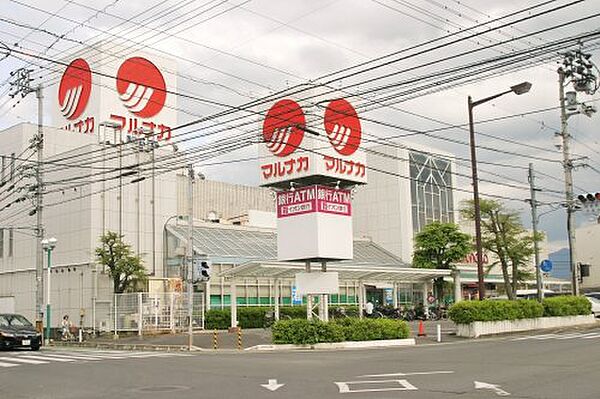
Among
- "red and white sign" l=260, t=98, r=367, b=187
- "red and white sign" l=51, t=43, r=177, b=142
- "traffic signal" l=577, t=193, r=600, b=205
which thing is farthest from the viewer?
"red and white sign" l=51, t=43, r=177, b=142

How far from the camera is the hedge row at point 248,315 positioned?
4081 centimetres

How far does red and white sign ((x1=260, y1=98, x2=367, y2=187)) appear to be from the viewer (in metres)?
28.1

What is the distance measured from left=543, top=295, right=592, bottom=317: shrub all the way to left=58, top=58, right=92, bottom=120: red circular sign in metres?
35.9

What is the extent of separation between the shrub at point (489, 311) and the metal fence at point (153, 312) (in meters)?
14.9

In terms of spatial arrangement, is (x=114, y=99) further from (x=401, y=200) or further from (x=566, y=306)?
(x=566, y=306)

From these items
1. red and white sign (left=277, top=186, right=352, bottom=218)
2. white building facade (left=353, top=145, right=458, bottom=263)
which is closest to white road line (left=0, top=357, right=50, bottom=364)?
red and white sign (left=277, top=186, right=352, bottom=218)

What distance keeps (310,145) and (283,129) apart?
1.32m

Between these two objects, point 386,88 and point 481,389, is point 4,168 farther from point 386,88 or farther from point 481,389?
point 481,389

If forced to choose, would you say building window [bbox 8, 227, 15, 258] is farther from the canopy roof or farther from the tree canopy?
the tree canopy

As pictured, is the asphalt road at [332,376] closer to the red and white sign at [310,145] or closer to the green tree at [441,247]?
the red and white sign at [310,145]

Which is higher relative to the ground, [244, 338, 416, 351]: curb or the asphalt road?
the asphalt road

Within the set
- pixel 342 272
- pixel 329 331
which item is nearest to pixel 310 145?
pixel 329 331

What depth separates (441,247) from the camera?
179 feet

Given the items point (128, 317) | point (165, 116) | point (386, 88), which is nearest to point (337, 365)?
point (386, 88)
